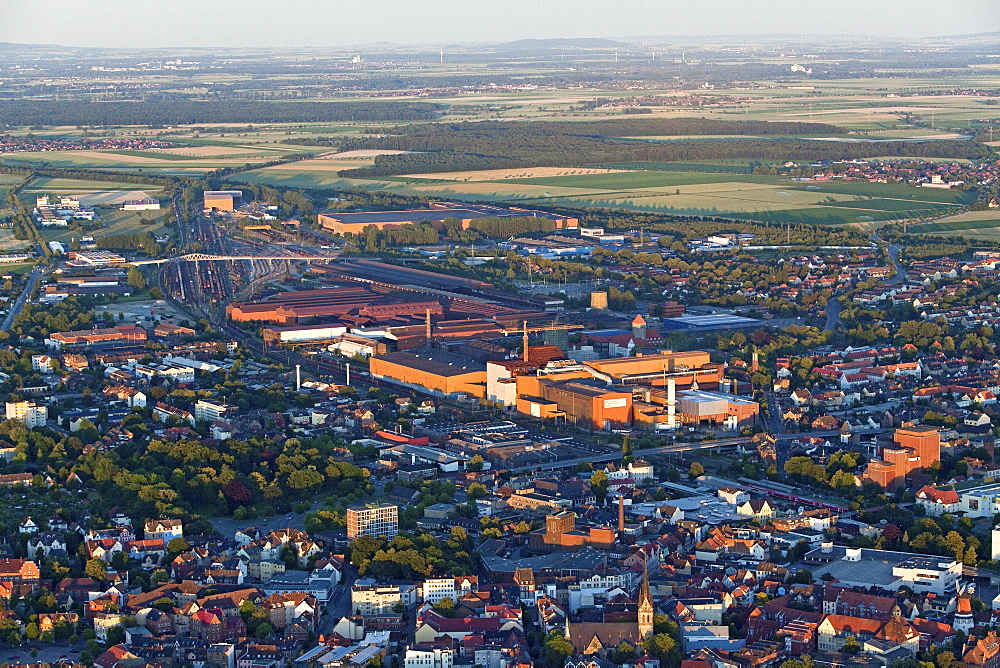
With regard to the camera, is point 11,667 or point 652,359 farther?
point 652,359

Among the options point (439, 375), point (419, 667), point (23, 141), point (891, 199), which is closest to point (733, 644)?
point (419, 667)

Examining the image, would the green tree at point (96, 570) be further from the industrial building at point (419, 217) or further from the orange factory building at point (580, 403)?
the industrial building at point (419, 217)

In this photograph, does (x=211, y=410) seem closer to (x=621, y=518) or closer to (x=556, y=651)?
(x=621, y=518)

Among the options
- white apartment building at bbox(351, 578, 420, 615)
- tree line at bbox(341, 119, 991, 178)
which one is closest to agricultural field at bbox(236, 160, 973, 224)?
tree line at bbox(341, 119, 991, 178)

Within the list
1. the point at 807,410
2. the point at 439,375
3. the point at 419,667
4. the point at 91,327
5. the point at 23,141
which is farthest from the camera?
the point at 23,141

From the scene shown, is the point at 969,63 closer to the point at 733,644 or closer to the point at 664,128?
the point at 664,128

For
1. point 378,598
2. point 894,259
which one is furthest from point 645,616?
point 894,259

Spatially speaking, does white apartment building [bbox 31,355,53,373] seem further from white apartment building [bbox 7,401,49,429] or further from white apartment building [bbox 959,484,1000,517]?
white apartment building [bbox 959,484,1000,517]
